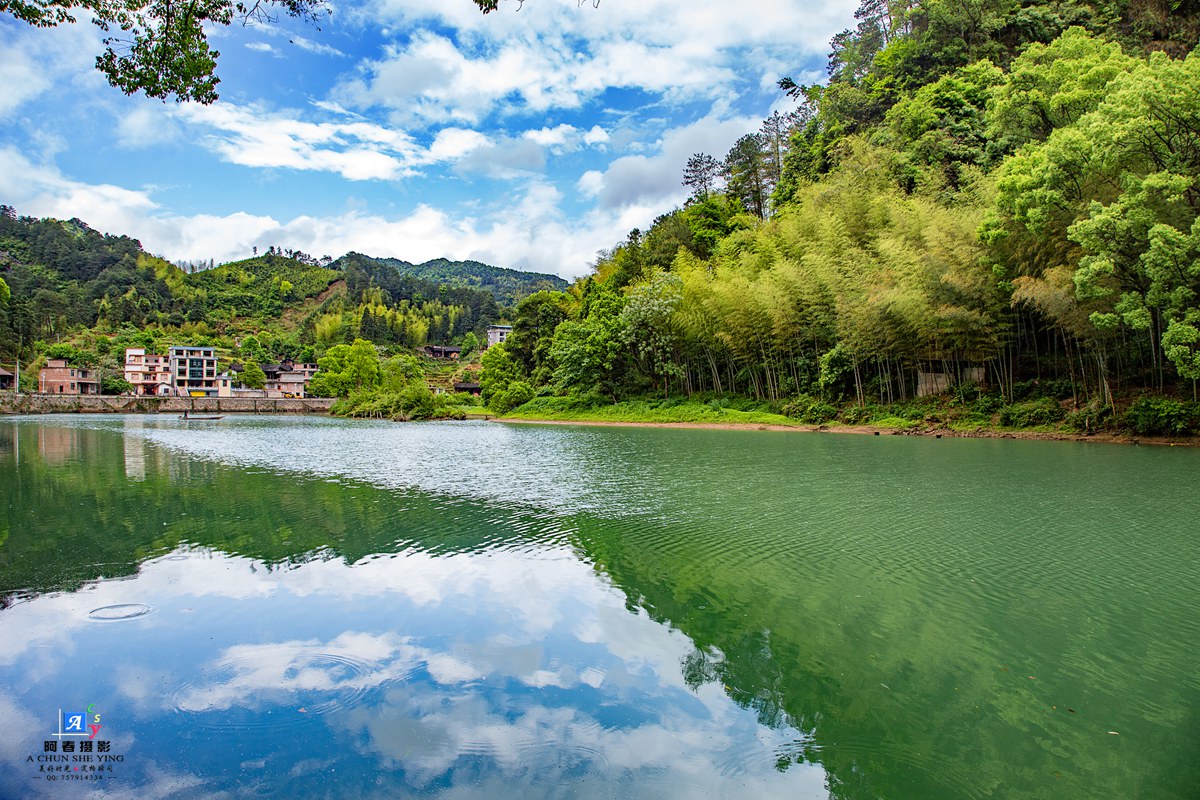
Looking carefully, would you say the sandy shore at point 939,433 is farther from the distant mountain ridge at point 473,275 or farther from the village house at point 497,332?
the distant mountain ridge at point 473,275

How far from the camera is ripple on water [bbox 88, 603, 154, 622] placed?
4.40 meters

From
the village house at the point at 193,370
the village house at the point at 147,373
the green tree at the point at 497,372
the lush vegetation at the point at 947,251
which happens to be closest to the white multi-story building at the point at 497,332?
the village house at the point at 193,370

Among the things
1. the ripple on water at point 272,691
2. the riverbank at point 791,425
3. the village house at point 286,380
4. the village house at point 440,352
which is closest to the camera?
the ripple on water at point 272,691

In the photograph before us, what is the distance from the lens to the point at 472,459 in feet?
47.9

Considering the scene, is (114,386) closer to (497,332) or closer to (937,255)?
(497,332)

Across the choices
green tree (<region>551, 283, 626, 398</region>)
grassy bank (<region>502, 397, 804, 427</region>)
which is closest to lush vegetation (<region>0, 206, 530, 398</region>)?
grassy bank (<region>502, 397, 804, 427</region>)

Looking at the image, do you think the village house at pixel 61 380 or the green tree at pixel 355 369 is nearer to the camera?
the green tree at pixel 355 369

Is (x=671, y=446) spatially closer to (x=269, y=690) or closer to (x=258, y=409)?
(x=269, y=690)

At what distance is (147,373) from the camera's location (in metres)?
64.0

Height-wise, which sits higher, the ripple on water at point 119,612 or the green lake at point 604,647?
the ripple on water at point 119,612

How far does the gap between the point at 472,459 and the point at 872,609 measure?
11.1 metres

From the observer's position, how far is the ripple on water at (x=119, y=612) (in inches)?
173

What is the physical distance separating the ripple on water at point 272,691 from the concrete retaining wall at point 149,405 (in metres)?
54.9

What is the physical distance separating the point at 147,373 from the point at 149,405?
1236cm
